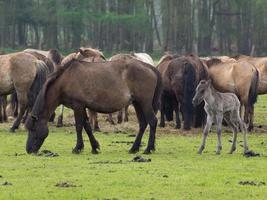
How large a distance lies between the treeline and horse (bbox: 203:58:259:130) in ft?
156

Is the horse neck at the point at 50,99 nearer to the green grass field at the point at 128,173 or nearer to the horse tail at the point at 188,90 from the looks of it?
the green grass field at the point at 128,173

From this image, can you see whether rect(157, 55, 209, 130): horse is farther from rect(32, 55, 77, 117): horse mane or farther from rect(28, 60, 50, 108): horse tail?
rect(32, 55, 77, 117): horse mane

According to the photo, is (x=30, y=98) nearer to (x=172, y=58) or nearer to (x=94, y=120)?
(x=94, y=120)

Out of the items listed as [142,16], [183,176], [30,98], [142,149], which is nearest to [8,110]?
[30,98]

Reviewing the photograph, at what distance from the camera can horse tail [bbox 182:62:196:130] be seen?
75.0 ft

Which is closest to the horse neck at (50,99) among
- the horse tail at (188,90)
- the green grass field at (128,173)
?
the green grass field at (128,173)

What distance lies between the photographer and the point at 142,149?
18.1 meters

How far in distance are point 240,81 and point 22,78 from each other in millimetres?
5920

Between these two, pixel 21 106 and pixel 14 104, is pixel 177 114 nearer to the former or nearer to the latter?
pixel 21 106

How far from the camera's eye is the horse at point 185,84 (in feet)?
75.5

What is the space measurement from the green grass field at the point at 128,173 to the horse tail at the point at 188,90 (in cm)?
309

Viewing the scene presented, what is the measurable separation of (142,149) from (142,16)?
186 ft

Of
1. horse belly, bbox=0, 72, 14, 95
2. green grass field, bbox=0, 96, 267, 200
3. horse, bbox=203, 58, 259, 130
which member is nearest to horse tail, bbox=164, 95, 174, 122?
horse, bbox=203, 58, 259, 130

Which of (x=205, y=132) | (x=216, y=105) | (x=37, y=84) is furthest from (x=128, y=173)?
(x=37, y=84)
